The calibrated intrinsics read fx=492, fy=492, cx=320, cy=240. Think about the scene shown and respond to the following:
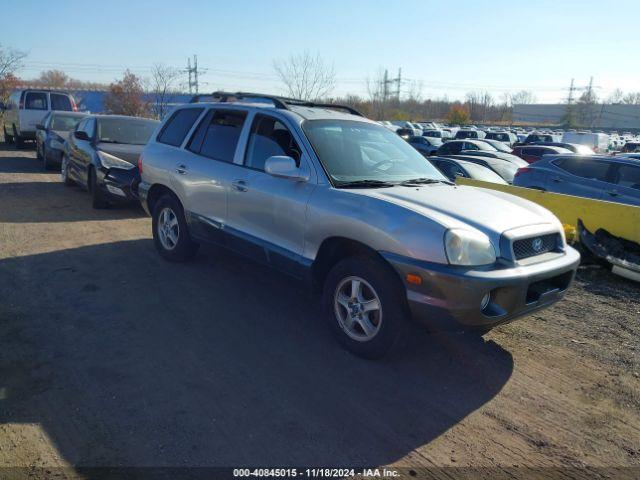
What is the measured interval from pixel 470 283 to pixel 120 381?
8.28 ft

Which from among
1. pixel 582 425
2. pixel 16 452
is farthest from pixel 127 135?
pixel 582 425

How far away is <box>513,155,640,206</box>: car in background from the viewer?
353 inches

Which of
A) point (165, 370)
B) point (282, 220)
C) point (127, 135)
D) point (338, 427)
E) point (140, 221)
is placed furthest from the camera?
point (127, 135)

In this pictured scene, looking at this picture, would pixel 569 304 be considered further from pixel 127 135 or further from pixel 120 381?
pixel 127 135

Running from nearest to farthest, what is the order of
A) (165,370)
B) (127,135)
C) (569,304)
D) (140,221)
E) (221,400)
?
(221,400) < (165,370) < (569,304) < (140,221) < (127,135)

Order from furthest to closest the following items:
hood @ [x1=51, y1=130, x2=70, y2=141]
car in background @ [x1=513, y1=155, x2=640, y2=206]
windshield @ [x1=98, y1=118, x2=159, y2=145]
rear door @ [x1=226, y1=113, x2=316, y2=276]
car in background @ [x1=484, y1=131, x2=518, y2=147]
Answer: car in background @ [x1=484, y1=131, x2=518, y2=147]
hood @ [x1=51, y1=130, x2=70, y2=141]
windshield @ [x1=98, y1=118, x2=159, y2=145]
car in background @ [x1=513, y1=155, x2=640, y2=206]
rear door @ [x1=226, y1=113, x2=316, y2=276]

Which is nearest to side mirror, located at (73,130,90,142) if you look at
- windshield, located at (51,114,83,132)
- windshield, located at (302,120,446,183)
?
windshield, located at (51,114,83,132)

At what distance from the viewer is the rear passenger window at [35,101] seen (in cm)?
1873

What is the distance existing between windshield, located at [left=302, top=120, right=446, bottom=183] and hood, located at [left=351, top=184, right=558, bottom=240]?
0.33 metres

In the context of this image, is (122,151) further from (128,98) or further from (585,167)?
(128,98)

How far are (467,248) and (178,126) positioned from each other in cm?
415

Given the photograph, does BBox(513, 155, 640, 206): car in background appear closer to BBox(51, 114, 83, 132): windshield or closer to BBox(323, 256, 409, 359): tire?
BBox(323, 256, 409, 359): tire

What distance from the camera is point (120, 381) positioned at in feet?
11.4

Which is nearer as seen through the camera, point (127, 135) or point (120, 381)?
point (120, 381)
